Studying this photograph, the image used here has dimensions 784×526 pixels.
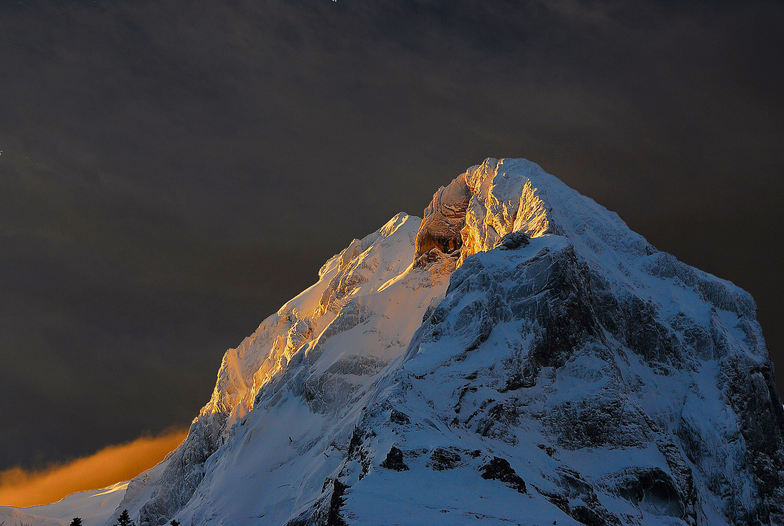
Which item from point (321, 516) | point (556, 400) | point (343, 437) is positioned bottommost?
point (321, 516)

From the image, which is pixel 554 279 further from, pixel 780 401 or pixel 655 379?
pixel 780 401

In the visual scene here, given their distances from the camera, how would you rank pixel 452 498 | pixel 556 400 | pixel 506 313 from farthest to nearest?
pixel 506 313
pixel 556 400
pixel 452 498

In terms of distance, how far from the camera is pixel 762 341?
196m

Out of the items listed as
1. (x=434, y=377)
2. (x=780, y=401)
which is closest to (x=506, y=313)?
(x=434, y=377)

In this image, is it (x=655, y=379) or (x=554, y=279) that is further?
(x=655, y=379)

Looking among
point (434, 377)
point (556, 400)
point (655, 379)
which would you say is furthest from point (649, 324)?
point (434, 377)

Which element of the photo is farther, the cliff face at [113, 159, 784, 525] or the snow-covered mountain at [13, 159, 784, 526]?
the cliff face at [113, 159, 784, 525]

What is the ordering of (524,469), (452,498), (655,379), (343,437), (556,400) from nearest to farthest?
(452,498)
(524,469)
(556,400)
(655,379)
(343,437)

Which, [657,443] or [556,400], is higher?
[556,400]

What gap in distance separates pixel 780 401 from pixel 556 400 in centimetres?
6525

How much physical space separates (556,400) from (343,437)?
5310cm

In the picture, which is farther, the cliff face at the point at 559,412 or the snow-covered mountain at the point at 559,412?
the cliff face at the point at 559,412

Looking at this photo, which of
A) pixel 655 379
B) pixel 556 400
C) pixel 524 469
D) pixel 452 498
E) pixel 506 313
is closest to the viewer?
pixel 452 498

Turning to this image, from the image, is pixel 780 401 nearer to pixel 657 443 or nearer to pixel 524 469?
pixel 657 443
